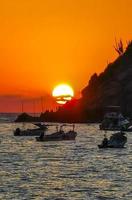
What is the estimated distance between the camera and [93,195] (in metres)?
50.3

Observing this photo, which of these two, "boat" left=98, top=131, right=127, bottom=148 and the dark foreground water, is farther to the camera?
"boat" left=98, top=131, right=127, bottom=148

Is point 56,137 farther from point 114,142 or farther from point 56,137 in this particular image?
point 114,142

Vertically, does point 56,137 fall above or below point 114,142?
above

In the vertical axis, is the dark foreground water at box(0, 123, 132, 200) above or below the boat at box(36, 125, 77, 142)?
below

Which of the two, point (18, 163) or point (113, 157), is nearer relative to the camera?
point (18, 163)

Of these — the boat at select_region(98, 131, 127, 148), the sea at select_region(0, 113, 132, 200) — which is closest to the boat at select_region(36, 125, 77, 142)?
the boat at select_region(98, 131, 127, 148)

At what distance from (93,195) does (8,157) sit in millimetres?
40801

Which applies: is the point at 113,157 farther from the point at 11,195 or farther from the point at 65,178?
the point at 11,195

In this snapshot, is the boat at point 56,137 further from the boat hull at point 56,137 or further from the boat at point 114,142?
the boat at point 114,142

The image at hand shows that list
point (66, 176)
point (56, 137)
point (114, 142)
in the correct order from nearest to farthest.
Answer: point (66, 176)
point (114, 142)
point (56, 137)

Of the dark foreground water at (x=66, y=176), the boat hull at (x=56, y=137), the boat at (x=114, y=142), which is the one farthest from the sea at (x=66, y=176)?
the boat hull at (x=56, y=137)

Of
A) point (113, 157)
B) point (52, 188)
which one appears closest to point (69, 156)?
point (113, 157)

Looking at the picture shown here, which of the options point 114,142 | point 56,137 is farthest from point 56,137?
point 114,142

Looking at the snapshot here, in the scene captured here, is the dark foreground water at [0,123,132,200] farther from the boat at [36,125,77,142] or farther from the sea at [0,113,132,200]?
the boat at [36,125,77,142]
